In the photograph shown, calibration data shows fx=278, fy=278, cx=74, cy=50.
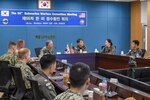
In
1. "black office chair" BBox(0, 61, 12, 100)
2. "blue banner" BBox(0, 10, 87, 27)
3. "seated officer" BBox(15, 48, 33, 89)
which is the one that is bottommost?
"black office chair" BBox(0, 61, 12, 100)

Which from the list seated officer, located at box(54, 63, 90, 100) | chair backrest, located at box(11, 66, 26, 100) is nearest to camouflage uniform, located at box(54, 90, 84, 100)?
seated officer, located at box(54, 63, 90, 100)

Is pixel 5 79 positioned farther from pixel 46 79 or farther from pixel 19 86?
pixel 46 79

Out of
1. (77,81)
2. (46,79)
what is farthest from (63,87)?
(77,81)

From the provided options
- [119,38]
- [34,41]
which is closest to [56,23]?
[34,41]

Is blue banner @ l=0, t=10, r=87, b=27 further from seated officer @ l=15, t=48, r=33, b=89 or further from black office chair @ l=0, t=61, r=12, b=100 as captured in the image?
seated officer @ l=15, t=48, r=33, b=89

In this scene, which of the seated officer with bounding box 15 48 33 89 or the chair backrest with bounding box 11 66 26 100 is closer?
the chair backrest with bounding box 11 66 26 100

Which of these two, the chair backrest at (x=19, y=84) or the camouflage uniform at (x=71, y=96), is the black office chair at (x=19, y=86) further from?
the camouflage uniform at (x=71, y=96)

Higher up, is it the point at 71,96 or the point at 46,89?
the point at 71,96

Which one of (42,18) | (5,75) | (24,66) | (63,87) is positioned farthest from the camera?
(42,18)

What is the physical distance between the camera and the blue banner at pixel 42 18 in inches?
382

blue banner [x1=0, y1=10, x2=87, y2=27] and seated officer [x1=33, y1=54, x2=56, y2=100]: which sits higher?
blue banner [x1=0, y1=10, x2=87, y2=27]

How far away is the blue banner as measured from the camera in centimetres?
970

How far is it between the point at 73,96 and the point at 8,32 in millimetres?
8149

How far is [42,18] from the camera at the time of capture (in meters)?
10.1
